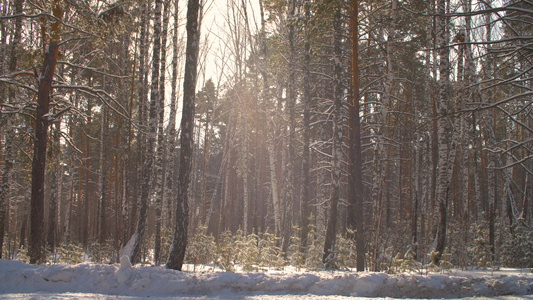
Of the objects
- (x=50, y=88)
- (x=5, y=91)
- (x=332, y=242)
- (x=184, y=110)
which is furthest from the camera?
(x=5, y=91)

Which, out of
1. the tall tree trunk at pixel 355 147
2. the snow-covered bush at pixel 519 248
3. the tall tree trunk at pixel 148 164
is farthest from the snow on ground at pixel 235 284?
the snow-covered bush at pixel 519 248

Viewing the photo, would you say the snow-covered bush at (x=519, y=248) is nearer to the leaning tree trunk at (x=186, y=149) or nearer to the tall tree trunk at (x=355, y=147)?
the tall tree trunk at (x=355, y=147)

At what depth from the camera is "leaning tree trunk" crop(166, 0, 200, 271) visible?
7.88 metres

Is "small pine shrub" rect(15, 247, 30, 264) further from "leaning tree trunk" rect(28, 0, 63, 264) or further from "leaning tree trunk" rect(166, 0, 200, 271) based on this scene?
"leaning tree trunk" rect(166, 0, 200, 271)

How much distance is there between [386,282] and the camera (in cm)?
569

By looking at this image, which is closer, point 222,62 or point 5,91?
point 5,91

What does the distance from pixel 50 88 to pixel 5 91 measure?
4.53 meters

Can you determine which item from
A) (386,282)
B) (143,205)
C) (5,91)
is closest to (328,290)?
(386,282)

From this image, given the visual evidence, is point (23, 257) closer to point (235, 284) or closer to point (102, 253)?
point (102, 253)

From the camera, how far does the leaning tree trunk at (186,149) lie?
7.88 m

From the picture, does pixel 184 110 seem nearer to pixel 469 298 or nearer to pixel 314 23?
pixel 314 23

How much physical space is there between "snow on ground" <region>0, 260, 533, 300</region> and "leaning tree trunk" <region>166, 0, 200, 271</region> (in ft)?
6.59

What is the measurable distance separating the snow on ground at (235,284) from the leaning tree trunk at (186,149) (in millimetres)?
2007

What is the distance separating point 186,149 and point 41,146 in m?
3.77
